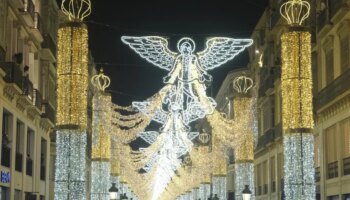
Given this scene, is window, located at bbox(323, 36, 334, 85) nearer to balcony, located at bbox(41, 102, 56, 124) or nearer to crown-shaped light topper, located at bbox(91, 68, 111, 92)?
crown-shaped light topper, located at bbox(91, 68, 111, 92)

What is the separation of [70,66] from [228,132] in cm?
1296

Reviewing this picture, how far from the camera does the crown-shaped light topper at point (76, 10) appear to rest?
732 inches

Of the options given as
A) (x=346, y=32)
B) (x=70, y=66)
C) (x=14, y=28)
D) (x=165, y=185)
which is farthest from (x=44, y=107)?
(x=165, y=185)

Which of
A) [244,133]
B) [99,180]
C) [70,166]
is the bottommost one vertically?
[70,166]

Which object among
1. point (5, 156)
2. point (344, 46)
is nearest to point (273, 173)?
point (344, 46)

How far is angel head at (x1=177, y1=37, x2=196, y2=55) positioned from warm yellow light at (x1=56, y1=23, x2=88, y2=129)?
24.8 feet

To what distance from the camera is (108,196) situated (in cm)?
3322

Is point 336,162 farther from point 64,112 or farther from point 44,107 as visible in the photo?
point 64,112

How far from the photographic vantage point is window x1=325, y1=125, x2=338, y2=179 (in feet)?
124

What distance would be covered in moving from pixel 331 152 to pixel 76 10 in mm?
22603

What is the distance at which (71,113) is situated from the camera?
694 inches

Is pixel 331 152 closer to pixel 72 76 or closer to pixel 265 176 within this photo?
pixel 265 176

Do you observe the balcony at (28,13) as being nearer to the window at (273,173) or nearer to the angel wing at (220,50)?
the angel wing at (220,50)

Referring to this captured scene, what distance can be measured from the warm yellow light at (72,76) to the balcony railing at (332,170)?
21.5m
